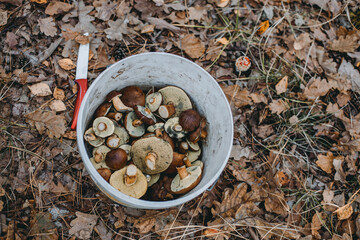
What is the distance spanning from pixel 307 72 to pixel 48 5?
3.00 m

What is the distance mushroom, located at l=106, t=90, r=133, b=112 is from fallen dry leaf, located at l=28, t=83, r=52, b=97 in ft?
2.47

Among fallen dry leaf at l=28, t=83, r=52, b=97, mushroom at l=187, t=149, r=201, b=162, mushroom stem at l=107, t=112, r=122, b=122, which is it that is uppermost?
mushroom stem at l=107, t=112, r=122, b=122

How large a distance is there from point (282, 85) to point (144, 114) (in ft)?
5.61

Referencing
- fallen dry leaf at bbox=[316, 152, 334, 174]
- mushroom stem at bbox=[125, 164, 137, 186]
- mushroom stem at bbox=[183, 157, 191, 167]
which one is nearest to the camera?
mushroom stem at bbox=[125, 164, 137, 186]

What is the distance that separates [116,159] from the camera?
2139 mm

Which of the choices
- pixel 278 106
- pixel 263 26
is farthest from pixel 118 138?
pixel 263 26

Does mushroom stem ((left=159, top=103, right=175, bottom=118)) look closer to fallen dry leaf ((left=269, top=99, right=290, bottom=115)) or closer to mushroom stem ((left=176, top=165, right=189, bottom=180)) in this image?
mushroom stem ((left=176, top=165, right=189, bottom=180))

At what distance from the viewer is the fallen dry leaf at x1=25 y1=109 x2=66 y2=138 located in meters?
2.57

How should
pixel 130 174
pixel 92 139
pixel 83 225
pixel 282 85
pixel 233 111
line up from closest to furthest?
pixel 130 174 < pixel 92 139 < pixel 83 225 < pixel 233 111 < pixel 282 85

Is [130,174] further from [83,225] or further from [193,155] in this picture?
[83,225]

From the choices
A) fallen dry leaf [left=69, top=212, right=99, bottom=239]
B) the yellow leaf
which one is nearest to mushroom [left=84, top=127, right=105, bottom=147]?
fallen dry leaf [left=69, top=212, right=99, bottom=239]

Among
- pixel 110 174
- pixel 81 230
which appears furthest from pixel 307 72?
pixel 81 230

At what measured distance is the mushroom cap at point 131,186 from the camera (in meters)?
2.11

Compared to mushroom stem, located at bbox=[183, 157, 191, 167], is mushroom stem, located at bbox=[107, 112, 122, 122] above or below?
above
